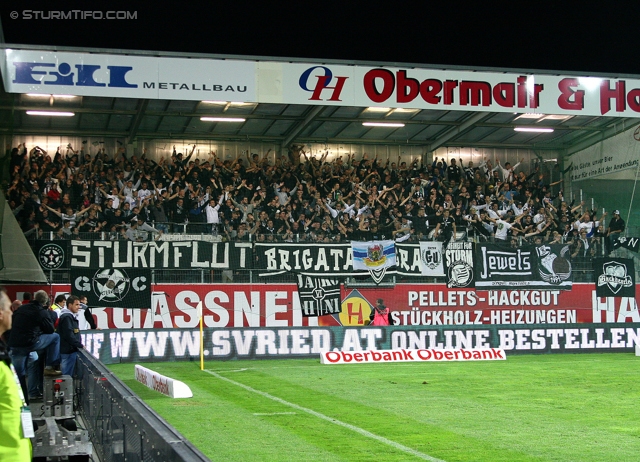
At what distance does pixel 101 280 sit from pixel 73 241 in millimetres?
1456

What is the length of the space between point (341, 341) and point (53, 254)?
8.94 m

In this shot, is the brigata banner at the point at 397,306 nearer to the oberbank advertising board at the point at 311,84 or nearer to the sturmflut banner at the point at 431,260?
the sturmflut banner at the point at 431,260

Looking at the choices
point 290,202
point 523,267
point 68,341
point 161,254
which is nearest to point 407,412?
point 68,341

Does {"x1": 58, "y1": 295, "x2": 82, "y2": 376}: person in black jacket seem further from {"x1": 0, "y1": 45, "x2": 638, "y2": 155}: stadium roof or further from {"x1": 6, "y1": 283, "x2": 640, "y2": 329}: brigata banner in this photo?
{"x1": 0, "y1": 45, "x2": 638, "y2": 155}: stadium roof

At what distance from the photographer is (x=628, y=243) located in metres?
30.6

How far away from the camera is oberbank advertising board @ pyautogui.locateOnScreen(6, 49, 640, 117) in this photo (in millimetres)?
27203

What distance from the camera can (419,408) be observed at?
13836 millimetres

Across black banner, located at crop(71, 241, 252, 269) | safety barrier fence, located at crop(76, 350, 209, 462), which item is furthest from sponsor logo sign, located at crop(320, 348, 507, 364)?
safety barrier fence, located at crop(76, 350, 209, 462)

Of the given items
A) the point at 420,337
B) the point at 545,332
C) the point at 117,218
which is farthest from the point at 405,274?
the point at 117,218

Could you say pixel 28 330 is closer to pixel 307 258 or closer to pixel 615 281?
pixel 307 258

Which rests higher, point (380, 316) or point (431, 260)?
point (431, 260)

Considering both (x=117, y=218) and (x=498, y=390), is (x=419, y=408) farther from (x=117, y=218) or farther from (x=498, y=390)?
(x=117, y=218)

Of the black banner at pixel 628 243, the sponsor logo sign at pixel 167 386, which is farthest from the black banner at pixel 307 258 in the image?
the sponsor logo sign at pixel 167 386

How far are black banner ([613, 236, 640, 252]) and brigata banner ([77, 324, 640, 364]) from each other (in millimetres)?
3644
